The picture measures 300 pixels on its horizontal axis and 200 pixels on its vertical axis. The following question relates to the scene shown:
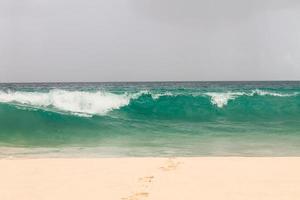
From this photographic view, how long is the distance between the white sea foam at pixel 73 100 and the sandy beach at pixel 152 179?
13.7 metres

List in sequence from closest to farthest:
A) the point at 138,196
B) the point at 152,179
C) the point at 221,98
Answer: the point at 138,196 → the point at 152,179 → the point at 221,98

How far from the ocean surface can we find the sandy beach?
2.13 meters

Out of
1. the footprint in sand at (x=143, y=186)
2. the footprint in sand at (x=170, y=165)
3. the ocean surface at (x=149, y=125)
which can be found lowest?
the ocean surface at (x=149, y=125)

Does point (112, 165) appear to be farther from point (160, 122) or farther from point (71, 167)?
point (160, 122)

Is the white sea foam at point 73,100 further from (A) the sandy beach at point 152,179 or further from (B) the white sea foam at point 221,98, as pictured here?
(A) the sandy beach at point 152,179

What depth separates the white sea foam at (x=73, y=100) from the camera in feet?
73.4

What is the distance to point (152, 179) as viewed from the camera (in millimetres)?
6695

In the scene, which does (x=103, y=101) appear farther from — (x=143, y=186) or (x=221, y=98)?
(x=143, y=186)

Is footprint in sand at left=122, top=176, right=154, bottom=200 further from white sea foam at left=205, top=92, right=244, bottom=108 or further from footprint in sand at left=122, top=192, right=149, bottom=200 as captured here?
white sea foam at left=205, top=92, right=244, bottom=108

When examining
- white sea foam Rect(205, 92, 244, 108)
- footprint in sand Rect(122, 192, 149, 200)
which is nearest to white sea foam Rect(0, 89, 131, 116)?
white sea foam Rect(205, 92, 244, 108)

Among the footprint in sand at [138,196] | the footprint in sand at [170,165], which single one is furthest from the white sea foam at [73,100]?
the footprint in sand at [138,196]

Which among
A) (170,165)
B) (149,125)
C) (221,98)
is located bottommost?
(149,125)

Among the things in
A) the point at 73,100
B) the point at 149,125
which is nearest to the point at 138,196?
the point at 149,125

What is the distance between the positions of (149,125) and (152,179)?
1181 centimetres
